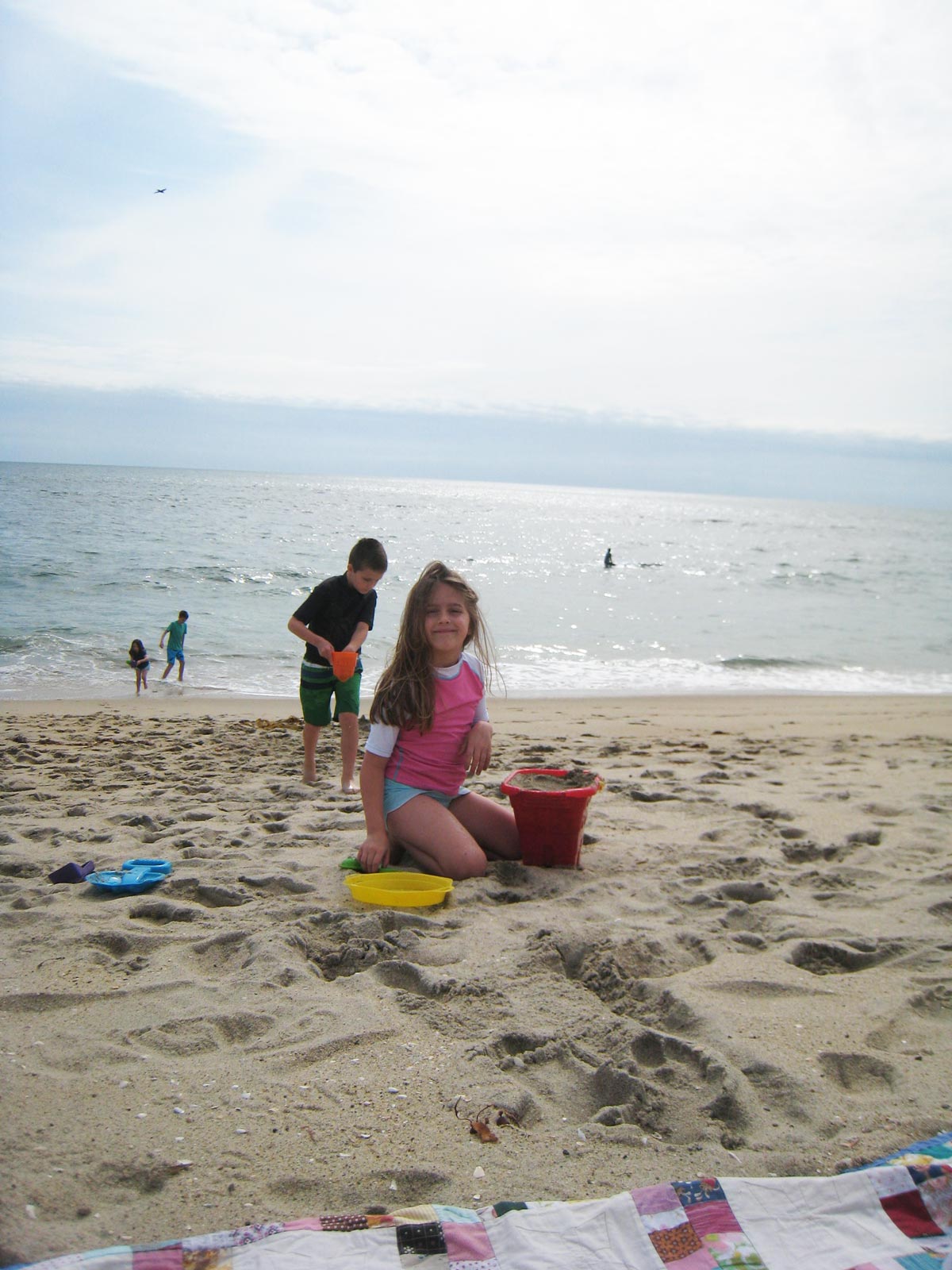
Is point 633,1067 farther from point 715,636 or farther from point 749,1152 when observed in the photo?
point 715,636

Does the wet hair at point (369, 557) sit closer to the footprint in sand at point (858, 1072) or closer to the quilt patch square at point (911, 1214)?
the footprint in sand at point (858, 1072)

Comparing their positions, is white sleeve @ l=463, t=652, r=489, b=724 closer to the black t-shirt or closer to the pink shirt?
the pink shirt

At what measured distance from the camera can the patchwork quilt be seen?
5.50 feet

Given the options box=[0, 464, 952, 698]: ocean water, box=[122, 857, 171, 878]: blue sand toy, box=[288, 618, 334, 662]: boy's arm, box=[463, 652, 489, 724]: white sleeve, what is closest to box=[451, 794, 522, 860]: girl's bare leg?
box=[463, 652, 489, 724]: white sleeve

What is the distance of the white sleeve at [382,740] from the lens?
3.86 meters

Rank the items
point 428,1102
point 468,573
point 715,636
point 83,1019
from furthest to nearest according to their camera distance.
A: 1. point 468,573
2. point 715,636
3. point 83,1019
4. point 428,1102

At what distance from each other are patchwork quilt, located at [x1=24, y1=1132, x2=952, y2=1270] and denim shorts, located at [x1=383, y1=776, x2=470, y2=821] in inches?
87.4

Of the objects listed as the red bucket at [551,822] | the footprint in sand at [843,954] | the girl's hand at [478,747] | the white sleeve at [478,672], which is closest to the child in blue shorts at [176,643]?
the white sleeve at [478,672]

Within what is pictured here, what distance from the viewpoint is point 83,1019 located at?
8.35 feet

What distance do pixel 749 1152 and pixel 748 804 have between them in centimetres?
316

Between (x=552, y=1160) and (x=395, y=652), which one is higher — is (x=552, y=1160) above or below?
below

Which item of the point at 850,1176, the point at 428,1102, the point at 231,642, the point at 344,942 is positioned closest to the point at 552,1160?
the point at 428,1102

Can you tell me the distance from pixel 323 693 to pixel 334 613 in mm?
533

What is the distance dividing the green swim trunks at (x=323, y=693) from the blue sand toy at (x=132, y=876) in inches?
72.1
